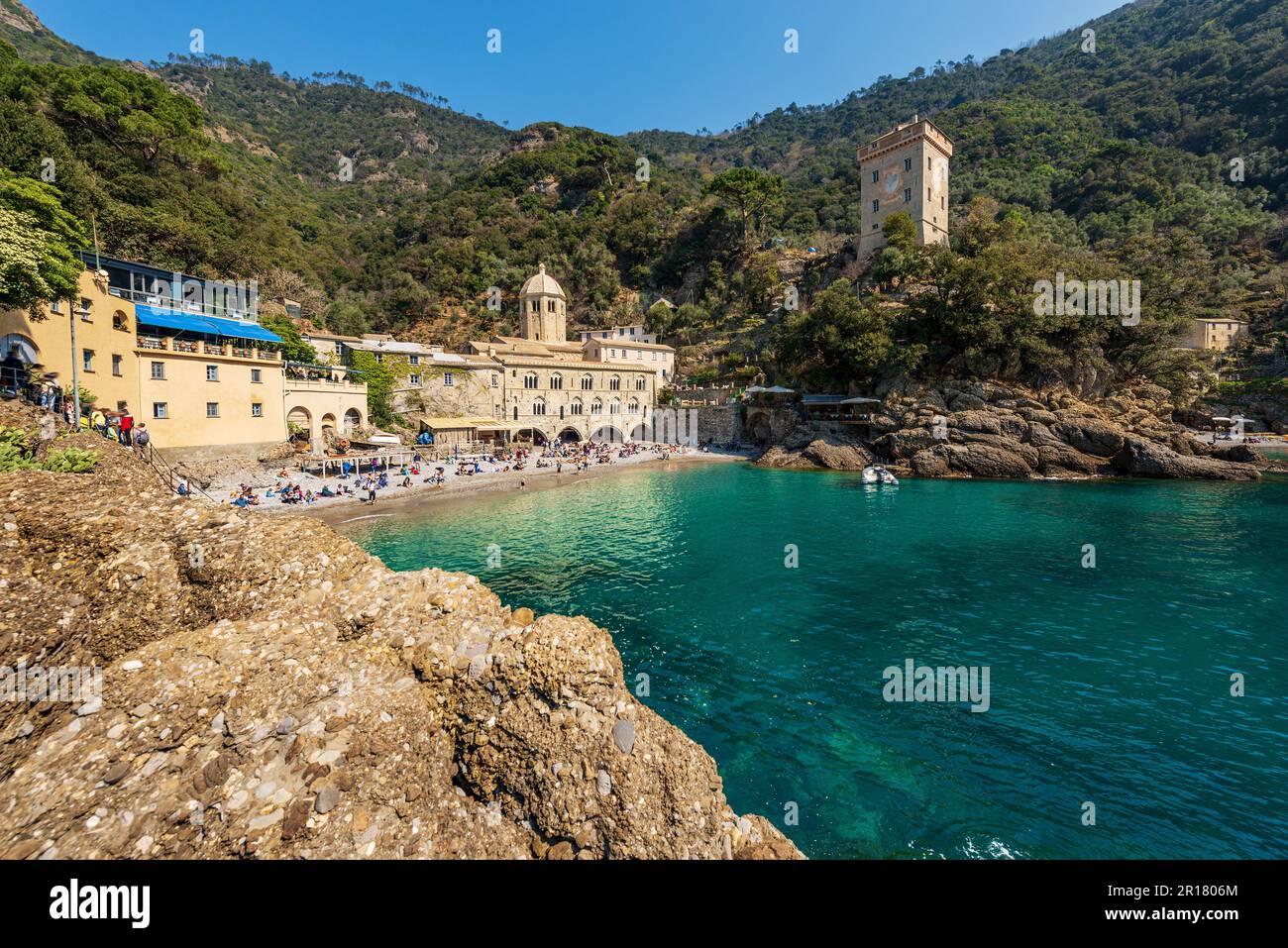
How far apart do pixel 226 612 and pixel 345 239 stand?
102733 millimetres

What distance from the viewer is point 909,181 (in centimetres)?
5712

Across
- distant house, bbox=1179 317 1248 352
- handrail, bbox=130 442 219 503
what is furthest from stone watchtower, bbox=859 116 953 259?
handrail, bbox=130 442 219 503

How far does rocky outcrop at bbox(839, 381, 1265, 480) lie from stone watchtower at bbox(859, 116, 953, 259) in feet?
88.9

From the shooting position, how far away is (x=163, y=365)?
25.8 meters

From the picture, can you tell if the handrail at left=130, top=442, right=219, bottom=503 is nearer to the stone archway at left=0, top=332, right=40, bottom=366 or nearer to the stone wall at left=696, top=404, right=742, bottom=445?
the stone archway at left=0, top=332, right=40, bottom=366

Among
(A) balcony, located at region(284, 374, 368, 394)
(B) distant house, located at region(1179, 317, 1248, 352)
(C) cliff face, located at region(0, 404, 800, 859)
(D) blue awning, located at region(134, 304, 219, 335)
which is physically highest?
(B) distant house, located at region(1179, 317, 1248, 352)

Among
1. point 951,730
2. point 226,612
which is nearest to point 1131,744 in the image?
point 951,730

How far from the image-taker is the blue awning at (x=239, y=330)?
2953 centimetres

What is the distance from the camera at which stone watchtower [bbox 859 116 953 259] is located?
56.0m

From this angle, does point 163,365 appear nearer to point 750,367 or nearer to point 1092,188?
point 750,367

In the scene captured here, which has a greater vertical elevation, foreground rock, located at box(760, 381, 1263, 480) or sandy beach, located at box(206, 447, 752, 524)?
foreground rock, located at box(760, 381, 1263, 480)

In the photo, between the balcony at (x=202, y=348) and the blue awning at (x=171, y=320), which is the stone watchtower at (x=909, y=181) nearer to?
the balcony at (x=202, y=348)

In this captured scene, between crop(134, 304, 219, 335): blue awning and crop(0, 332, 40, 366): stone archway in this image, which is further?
crop(134, 304, 219, 335): blue awning

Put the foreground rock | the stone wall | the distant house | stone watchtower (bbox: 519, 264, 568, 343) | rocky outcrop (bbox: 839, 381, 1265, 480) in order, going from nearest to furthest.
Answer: rocky outcrop (bbox: 839, 381, 1265, 480)
the foreground rock
the stone wall
the distant house
stone watchtower (bbox: 519, 264, 568, 343)
